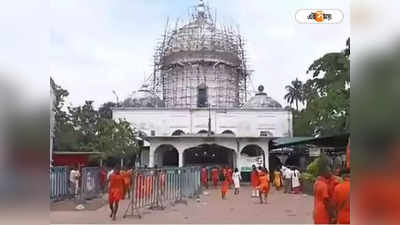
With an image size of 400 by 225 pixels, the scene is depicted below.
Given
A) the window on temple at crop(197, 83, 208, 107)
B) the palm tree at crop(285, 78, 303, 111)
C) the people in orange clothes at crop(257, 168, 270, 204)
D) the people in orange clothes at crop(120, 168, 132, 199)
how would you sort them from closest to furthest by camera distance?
the palm tree at crop(285, 78, 303, 111)
the people in orange clothes at crop(120, 168, 132, 199)
the people in orange clothes at crop(257, 168, 270, 204)
the window on temple at crop(197, 83, 208, 107)

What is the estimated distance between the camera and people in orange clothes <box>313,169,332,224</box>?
2.44m

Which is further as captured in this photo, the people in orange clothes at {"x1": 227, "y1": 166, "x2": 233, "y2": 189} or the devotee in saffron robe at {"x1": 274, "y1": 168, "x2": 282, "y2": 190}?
the devotee in saffron robe at {"x1": 274, "y1": 168, "x2": 282, "y2": 190}

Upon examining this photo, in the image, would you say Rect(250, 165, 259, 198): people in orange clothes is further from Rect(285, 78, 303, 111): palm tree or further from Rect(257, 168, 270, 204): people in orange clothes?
Rect(285, 78, 303, 111): palm tree

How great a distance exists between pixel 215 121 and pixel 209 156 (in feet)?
7.08

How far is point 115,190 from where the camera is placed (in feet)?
13.1

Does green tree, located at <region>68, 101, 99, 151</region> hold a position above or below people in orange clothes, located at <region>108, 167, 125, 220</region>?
above

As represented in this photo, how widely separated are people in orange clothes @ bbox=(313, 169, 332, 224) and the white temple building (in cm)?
137

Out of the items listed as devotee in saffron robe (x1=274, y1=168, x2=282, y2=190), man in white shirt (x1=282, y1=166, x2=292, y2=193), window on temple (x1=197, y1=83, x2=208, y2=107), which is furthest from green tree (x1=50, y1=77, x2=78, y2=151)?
A: window on temple (x1=197, y1=83, x2=208, y2=107)

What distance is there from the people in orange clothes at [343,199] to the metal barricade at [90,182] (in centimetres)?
194

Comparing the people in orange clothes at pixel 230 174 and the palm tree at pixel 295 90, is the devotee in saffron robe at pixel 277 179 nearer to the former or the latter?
the people in orange clothes at pixel 230 174
